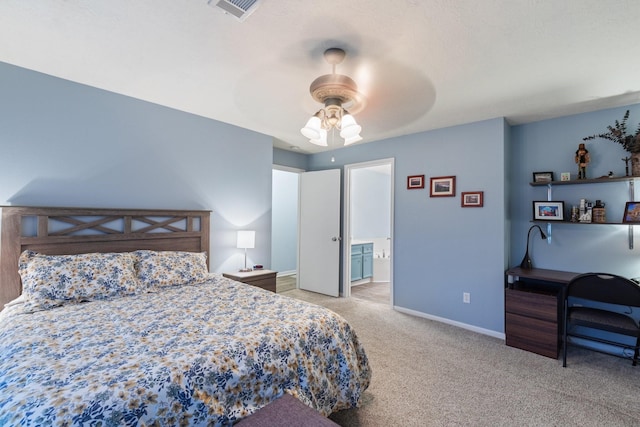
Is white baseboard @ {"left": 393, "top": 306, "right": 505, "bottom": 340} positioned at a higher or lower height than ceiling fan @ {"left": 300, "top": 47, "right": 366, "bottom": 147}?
lower

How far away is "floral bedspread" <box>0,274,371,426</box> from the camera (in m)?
1.07

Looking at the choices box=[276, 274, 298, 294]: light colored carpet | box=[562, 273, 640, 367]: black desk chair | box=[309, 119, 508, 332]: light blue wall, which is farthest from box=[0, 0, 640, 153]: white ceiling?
box=[276, 274, 298, 294]: light colored carpet

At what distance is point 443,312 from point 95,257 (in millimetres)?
3706

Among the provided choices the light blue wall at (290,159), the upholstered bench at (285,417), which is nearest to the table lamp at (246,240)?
the light blue wall at (290,159)

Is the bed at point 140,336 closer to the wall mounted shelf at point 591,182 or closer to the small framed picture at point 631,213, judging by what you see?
the wall mounted shelf at point 591,182

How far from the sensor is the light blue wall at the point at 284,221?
249 inches

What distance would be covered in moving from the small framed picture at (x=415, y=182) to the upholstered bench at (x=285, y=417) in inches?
122

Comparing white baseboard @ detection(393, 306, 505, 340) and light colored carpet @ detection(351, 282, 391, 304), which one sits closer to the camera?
white baseboard @ detection(393, 306, 505, 340)

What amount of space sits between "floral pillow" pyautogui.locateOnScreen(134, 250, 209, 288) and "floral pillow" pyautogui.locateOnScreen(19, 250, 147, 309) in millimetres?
113

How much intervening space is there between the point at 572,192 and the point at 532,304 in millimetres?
1316

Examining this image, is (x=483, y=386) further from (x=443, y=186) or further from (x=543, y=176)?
(x=543, y=176)

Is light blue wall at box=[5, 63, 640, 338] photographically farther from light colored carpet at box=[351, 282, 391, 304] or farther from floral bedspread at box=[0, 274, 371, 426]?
floral bedspread at box=[0, 274, 371, 426]

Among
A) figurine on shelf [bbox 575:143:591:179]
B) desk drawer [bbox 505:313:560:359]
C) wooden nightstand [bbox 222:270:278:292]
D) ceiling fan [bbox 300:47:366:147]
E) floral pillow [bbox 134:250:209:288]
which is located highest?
ceiling fan [bbox 300:47:366:147]

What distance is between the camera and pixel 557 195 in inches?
125
